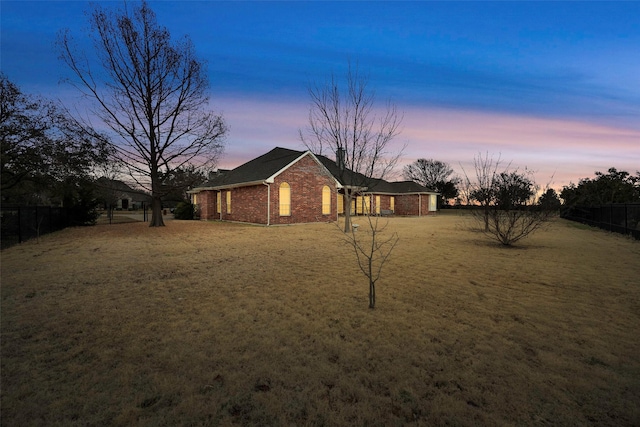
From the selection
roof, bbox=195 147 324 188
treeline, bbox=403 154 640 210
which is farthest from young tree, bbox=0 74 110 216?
treeline, bbox=403 154 640 210

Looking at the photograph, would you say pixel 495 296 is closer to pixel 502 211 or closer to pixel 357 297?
pixel 357 297

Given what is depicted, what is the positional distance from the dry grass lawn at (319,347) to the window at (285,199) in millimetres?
12218

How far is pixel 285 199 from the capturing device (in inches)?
754

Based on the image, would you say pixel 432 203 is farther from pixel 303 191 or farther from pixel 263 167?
pixel 263 167

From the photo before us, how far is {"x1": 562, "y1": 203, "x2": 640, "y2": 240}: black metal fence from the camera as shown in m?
13.6

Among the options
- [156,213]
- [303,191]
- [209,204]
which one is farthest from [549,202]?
[209,204]

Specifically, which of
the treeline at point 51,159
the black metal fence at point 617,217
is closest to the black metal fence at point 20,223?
the treeline at point 51,159

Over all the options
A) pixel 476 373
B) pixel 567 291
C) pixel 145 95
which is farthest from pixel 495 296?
pixel 145 95

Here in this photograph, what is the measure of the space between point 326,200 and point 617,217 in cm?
1621

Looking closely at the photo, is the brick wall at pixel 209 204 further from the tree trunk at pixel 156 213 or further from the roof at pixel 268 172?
the tree trunk at pixel 156 213

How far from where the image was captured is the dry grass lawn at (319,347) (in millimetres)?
2338

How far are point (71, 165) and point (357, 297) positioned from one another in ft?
63.0

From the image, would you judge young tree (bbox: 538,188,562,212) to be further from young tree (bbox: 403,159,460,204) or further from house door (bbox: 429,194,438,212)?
young tree (bbox: 403,159,460,204)

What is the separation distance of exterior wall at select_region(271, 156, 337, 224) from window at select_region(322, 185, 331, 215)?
25cm
